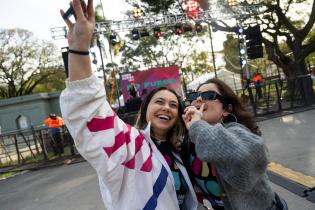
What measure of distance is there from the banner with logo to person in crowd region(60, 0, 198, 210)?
725 inches

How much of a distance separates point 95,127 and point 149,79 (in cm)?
1988

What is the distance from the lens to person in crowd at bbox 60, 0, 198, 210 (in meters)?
1.40

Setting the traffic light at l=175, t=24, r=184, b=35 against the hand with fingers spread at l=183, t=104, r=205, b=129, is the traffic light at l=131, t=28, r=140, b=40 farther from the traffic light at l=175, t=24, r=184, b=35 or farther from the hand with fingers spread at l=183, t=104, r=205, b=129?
the hand with fingers spread at l=183, t=104, r=205, b=129

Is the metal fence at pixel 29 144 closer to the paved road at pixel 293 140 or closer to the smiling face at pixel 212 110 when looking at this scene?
the paved road at pixel 293 140

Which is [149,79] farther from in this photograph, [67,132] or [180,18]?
[67,132]

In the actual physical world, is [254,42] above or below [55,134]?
above

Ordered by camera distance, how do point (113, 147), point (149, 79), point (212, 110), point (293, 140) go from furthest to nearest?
point (149, 79) → point (293, 140) → point (212, 110) → point (113, 147)

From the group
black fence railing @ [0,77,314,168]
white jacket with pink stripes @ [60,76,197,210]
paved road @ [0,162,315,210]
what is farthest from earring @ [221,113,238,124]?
black fence railing @ [0,77,314,168]

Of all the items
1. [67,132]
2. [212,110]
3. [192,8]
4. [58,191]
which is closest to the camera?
[212,110]

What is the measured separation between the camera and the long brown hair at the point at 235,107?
1.81m

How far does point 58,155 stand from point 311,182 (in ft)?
29.0

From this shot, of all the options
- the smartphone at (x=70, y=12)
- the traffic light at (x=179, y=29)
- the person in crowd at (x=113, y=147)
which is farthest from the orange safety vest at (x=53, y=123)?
the smartphone at (x=70, y=12)

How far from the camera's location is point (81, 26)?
4.49 feet

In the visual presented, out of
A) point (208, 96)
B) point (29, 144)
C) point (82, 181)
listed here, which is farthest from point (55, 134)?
point (208, 96)
